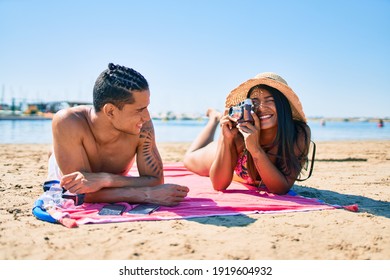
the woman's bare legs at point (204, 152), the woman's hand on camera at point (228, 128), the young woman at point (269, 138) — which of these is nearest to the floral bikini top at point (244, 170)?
the young woman at point (269, 138)

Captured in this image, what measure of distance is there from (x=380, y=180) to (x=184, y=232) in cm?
401

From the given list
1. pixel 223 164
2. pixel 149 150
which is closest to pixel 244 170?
pixel 223 164

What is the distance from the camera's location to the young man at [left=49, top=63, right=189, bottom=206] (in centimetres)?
325

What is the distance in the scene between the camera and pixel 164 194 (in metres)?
3.50

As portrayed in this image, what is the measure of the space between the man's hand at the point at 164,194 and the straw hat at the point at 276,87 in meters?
1.64

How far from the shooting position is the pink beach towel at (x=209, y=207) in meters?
3.06

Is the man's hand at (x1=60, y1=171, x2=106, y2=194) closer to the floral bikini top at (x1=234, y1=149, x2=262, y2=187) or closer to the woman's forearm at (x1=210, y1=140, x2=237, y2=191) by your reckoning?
the woman's forearm at (x1=210, y1=140, x2=237, y2=191)

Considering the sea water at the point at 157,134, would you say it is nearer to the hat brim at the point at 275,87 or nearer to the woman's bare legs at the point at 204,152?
the woman's bare legs at the point at 204,152

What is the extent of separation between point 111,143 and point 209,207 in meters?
1.26

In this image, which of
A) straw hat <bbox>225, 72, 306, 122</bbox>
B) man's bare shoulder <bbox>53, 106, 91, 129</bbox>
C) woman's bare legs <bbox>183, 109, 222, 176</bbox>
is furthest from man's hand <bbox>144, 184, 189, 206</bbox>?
woman's bare legs <bbox>183, 109, 222, 176</bbox>

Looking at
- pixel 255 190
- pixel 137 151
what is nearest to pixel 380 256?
pixel 255 190
